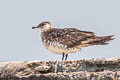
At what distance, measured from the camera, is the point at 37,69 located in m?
12.1

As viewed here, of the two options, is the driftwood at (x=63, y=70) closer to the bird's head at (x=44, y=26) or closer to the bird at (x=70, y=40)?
the bird at (x=70, y=40)

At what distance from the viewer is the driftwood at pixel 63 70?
36.1 feet

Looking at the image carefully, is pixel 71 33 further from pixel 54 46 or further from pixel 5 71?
pixel 5 71


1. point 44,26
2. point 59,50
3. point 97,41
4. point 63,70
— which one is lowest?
point 63,70

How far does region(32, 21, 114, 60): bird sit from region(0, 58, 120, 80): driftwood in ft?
6.42

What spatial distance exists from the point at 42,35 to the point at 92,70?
4178mm

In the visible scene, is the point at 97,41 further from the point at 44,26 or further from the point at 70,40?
the point at 44,26

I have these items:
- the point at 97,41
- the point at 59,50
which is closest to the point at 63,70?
the point at 59,50

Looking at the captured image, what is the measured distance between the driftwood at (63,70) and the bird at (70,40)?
1958 millimetres

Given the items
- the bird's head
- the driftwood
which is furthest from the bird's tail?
the driftwood

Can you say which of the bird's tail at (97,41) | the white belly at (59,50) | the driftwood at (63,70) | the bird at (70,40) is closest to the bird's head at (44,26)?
the bird at (70,40)

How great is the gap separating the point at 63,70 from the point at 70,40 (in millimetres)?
2685

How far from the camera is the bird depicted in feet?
46.3

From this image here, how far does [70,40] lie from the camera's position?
14336 mm
